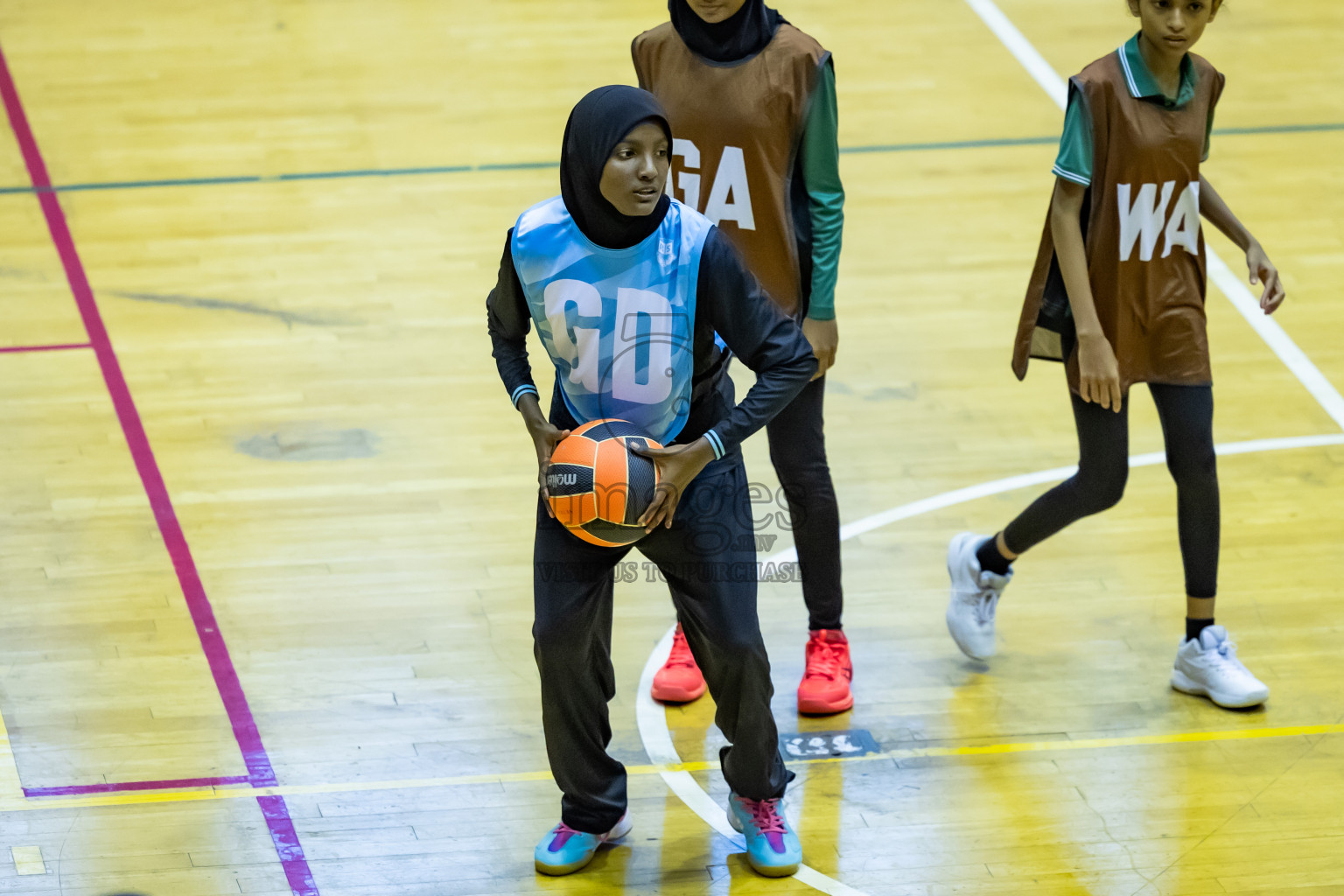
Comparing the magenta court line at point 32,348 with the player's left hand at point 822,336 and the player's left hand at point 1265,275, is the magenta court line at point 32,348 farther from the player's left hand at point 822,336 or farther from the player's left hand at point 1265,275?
the player's left hand at point 1265,275

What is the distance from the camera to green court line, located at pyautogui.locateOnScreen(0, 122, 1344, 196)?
7.02 m

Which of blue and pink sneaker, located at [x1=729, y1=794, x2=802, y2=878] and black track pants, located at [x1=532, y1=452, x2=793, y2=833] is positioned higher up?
black track pants, located at [x1=532, y1=452, x2=793, y2=833]

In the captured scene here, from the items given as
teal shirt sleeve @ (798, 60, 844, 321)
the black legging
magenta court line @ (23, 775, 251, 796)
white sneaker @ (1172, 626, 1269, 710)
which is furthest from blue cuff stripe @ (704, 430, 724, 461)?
white sneaker @ (1172, 626, 1269, 710)

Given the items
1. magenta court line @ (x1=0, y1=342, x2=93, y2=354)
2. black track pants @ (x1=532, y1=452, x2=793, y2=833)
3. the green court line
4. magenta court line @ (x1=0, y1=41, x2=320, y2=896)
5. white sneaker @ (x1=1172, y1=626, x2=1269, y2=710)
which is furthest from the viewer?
the green court line

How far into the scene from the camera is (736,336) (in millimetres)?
3066

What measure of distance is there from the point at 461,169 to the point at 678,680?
3843 mm

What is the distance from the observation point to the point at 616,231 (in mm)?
2982

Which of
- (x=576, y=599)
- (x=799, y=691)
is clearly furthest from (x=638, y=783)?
(x=576, y=599)

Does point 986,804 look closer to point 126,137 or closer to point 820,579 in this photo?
point 820,579

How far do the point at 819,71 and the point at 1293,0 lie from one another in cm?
659

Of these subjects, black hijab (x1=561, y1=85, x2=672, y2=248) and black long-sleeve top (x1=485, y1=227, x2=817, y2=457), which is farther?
black long-sleeve top (x1=485, y1=227, x2=817, y2=457)

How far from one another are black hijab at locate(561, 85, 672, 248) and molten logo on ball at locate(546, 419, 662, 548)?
356 mm

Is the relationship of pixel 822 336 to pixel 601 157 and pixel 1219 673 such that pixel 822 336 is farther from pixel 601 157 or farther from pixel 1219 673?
pixel 1219 673

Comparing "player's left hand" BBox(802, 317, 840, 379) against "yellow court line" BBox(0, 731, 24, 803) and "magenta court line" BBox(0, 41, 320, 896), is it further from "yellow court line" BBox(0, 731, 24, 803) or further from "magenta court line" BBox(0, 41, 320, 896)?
"yellow court line" BBox(0, 731, 24, 803)
